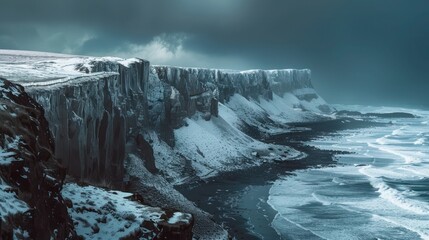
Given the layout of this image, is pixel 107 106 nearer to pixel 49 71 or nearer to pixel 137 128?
pixel 49 71

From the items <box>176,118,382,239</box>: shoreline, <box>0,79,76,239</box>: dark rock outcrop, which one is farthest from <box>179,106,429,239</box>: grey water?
<box>0,79,76,239</box>: dark rock outcrop

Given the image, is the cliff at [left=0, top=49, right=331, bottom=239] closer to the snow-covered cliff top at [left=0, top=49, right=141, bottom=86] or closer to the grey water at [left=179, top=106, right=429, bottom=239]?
the snow-covered cliff top at [left=0, top=49, right=141, bottom=86]

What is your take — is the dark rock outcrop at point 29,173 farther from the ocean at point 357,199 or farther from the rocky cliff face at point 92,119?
the ocean at point 357,199

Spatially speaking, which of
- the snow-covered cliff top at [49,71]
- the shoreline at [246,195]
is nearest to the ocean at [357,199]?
the shoreline at [246,195]

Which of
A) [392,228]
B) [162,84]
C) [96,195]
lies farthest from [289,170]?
[96,195]

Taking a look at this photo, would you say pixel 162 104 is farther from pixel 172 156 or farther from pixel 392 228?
pixel 392 228
